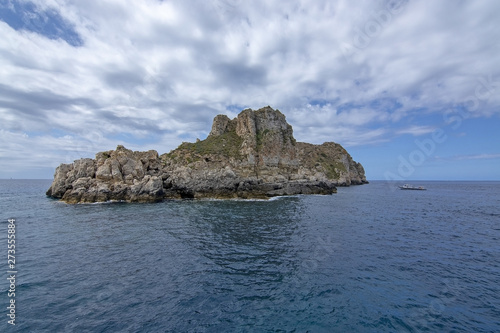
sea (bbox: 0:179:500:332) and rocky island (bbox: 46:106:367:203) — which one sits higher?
rocky island (bbox: 46:106:367:203)

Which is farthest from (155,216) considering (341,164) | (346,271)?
(341,164)

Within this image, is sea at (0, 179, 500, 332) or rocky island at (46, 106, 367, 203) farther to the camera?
rocky island at (46, 106, 367, 203)

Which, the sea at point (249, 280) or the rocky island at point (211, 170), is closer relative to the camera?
the sea at point (249, 280)

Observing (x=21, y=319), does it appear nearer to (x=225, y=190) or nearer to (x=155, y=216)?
(x=155, y=216)

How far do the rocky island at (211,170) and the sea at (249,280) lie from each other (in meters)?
29.9

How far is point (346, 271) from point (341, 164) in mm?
157445

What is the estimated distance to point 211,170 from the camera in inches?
2852

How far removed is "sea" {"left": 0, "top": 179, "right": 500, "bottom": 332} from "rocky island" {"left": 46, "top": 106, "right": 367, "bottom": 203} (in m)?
29.9

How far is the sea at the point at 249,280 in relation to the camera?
478 inches

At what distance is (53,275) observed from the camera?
1691cm

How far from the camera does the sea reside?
39.8ft

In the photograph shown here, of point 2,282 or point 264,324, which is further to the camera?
point 2,282

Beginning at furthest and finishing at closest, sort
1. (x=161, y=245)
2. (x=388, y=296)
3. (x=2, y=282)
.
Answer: (x=161, y=245) < (x=2, y=282) < (x=388, y=296)

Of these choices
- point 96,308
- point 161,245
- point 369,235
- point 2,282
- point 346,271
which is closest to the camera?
point 96,308
